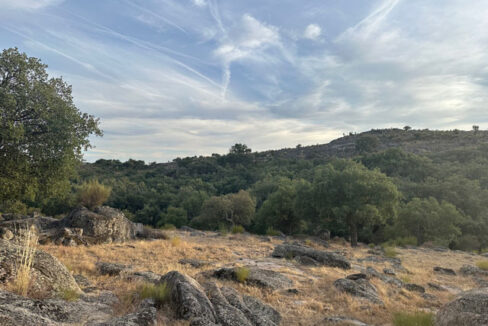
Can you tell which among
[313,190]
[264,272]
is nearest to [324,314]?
[264,272]

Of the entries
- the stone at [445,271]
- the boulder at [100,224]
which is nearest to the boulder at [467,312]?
the stone at [445,271]

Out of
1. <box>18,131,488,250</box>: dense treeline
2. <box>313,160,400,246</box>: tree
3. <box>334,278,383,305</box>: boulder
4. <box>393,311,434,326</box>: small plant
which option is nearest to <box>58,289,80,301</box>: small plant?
<box>393,311,434,326</box>: small plant

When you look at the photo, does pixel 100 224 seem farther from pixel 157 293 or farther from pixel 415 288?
pixel 415 288

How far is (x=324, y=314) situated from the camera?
8.52m

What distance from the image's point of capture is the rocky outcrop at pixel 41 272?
6166mm

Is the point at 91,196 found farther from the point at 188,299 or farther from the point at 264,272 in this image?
the point at 188,299

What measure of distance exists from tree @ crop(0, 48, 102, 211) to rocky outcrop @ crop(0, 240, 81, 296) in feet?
34.0

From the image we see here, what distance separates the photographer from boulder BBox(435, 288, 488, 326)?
558 centimetres

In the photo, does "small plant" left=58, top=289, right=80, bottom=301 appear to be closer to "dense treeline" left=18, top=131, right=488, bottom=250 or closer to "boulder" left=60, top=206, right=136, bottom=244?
"boulder" left=60, top=206, right=136, bottom=244

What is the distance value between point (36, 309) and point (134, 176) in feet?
324

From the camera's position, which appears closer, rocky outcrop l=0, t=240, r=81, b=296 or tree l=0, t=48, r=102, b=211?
rocky outcrop l=0, t=240, r=81, b=296

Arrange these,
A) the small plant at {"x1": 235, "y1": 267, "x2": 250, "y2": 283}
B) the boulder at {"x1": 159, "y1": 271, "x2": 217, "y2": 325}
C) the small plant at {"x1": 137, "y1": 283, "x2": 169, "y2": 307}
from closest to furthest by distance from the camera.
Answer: the boulder at {"x1": 159, "y1": 271, "x2": 217, "y2": 325} < the small plant at {"x1": 137, "y1": 283, "x2": 169, "y2": 307} < the small plant at {"x1": 235, "y1": 267, "x2": 250, "y2": 283}

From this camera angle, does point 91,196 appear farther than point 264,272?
Yes

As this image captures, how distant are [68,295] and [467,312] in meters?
8.27
